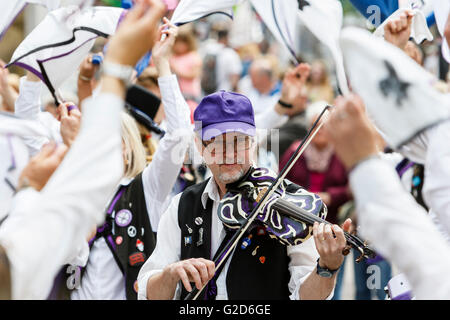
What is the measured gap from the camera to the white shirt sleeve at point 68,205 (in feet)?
5.39

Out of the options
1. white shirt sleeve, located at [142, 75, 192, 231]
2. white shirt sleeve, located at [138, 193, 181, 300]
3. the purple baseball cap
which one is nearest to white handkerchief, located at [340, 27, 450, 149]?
the purple baseball cap

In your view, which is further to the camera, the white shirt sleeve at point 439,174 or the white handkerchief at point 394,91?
the white shirt sleeve at point 439,174

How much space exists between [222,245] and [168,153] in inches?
31.4

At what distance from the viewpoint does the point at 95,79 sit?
4.11m

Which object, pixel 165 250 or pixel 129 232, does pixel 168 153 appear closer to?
pixel 129 232

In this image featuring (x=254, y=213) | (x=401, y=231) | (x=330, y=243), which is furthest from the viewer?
(x=254, y=213)

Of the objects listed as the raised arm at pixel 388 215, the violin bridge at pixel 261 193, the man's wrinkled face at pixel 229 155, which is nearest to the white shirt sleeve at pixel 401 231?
the raised arm at pixel 388 215

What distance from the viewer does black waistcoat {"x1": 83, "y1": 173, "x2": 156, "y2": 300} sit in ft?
11.0

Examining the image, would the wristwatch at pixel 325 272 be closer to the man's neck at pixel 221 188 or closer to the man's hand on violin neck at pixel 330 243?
the man's hand on violin neck at pixel 330 243

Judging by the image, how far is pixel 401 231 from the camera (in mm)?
1562

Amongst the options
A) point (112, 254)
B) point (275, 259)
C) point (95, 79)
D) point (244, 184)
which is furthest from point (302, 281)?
point (95, 79)

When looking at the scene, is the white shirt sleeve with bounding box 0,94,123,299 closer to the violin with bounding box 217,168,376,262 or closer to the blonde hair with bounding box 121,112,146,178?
the violin with bounding box 217,168,376,262

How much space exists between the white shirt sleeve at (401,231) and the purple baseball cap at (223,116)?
1.15 metres

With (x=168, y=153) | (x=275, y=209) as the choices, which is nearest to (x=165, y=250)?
(x=275, y=209)
